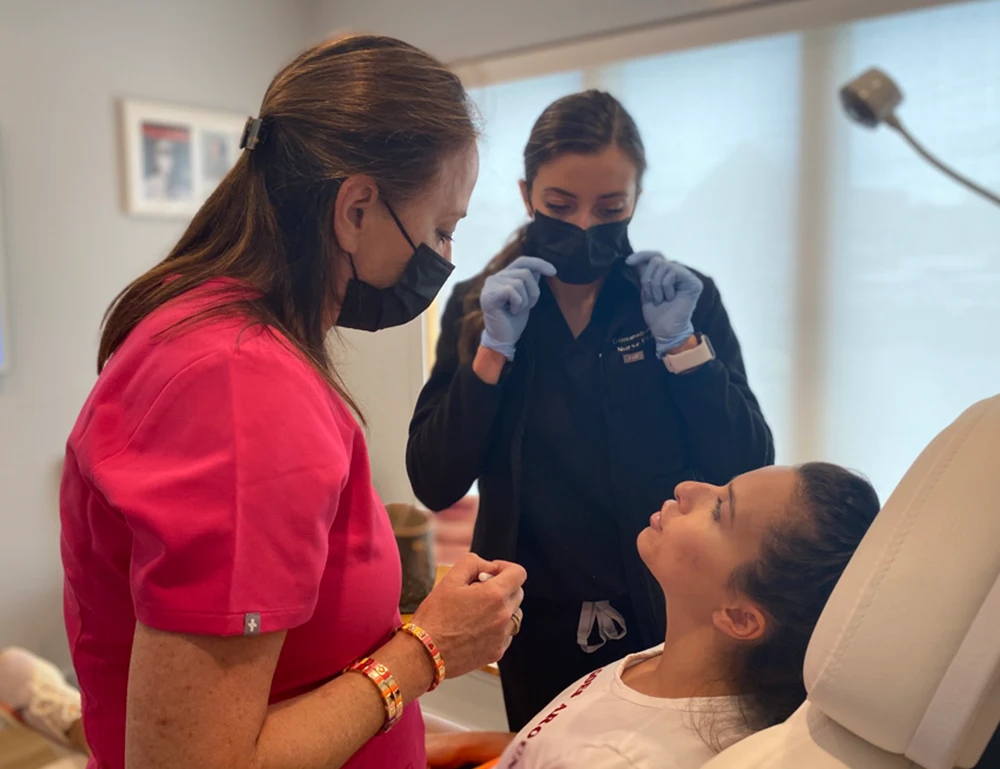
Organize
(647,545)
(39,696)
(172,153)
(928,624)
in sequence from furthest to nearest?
1. (172,153)
2. (39,696)
3. (647,545)
4. (928,624)

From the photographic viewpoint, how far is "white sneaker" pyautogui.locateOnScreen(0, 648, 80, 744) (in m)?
2.14

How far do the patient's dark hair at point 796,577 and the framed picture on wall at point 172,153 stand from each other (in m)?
2.08

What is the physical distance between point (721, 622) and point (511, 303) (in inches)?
21.1

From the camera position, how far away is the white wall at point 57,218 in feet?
8.19

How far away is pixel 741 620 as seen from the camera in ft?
3.81

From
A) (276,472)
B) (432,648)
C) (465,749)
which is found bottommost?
(465,749)

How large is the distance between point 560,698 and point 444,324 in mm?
597

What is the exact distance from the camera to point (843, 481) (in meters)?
1.13

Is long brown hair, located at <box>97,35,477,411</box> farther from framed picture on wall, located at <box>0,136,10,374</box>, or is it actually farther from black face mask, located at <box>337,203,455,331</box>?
framed picture on wall, located at <box>0,136,10,374</box>

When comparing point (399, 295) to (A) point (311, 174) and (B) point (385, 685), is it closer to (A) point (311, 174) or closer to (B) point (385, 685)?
(A) point (311, 174)

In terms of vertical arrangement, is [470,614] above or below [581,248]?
below

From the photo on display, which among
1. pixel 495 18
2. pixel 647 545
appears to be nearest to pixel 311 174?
pixel 647 545

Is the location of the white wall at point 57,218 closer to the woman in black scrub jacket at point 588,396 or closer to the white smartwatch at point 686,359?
the woman in black scrub jacket at point 588,396

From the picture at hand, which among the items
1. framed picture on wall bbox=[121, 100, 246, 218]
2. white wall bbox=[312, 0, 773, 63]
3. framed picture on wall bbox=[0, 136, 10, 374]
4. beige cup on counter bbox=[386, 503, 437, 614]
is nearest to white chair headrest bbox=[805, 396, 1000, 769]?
beige cup on counter bbox=[386, 503, 437, 614]
